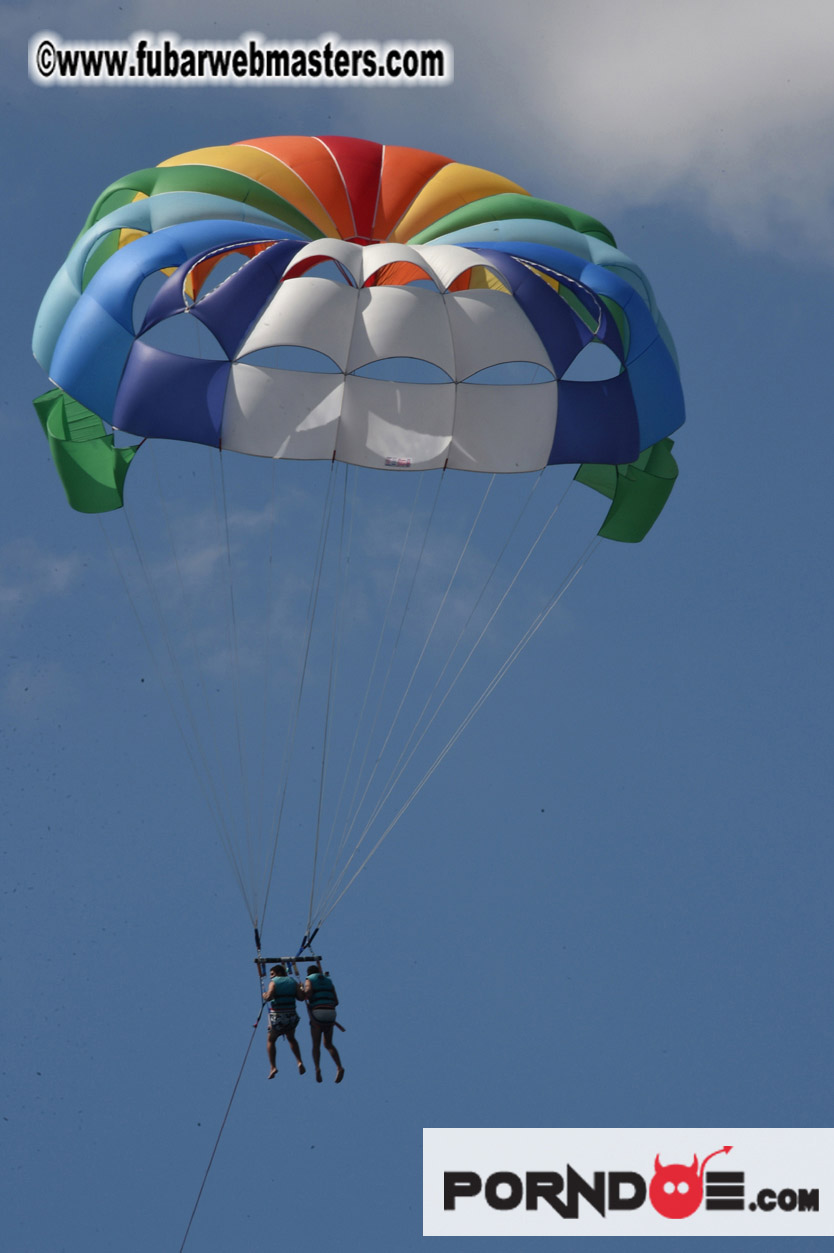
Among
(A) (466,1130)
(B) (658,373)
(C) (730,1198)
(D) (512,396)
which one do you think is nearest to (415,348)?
(D) (512,396)

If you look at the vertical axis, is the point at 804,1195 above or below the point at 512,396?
below

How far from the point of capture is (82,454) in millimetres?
21438

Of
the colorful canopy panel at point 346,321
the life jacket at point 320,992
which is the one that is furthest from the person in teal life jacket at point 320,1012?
the colorful canopy panel at point 346,321

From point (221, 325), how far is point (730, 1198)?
10.5m

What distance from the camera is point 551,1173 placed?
74.6ft

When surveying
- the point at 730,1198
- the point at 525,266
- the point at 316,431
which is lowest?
the point at 730,1198

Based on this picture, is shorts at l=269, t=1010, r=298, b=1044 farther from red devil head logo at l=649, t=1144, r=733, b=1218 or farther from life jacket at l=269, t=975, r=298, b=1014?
red devil head logo at l=649, t=1144, r=733, b=1218

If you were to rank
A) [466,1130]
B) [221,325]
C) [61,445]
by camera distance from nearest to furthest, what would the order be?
[221,325], [61,445], [466,1130]

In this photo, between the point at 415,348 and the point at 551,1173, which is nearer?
the point at 415,348

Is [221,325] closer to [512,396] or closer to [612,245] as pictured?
[512,396]

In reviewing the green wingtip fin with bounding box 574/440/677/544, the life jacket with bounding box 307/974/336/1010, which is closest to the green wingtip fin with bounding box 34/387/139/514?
the green wingtip fin with bounding box 574/440/677/544

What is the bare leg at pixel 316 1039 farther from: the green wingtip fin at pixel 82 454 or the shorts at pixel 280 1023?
the green wingtip fin at pixel 82 454

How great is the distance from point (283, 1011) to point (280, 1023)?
4.2 inches

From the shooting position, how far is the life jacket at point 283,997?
64.4 feet
